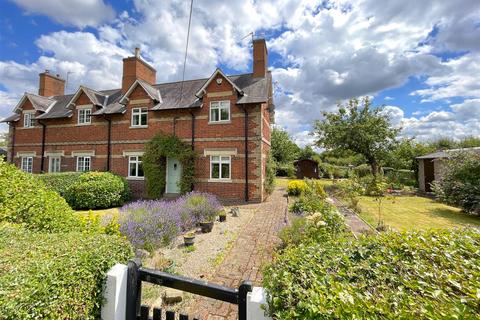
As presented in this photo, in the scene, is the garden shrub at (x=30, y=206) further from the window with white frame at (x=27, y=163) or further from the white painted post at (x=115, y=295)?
the window with white frame at (x=27, y=163)

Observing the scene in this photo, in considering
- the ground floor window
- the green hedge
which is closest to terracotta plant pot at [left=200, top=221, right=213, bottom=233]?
the green hedge

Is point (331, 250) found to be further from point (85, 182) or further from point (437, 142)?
point (437, 142)

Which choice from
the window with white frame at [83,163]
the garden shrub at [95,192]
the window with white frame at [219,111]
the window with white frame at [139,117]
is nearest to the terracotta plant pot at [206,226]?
the window with white frame at [219,111]

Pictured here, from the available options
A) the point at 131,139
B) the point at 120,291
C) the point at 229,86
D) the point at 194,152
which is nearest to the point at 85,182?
the point at 131,139

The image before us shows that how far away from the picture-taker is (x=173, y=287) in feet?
8.39

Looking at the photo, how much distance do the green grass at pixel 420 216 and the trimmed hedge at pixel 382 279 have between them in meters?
7.42

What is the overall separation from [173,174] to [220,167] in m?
3.62

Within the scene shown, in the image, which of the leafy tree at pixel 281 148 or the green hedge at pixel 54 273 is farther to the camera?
the leafy tree at pixel 281 148

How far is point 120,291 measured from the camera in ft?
8.92

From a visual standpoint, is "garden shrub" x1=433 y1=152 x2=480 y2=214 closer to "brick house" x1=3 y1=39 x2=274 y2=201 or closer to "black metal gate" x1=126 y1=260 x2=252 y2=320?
"brick house" x1=3 y1=39 x2=274 y2=201

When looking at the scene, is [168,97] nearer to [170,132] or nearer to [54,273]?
[170,132]

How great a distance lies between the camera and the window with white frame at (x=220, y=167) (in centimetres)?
1446

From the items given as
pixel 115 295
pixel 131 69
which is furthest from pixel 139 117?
pixel 115 295

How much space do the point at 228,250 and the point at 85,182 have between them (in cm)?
1107
